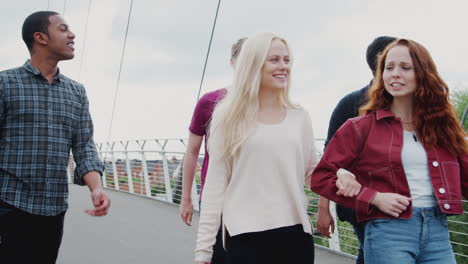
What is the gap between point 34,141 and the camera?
81.0 inches

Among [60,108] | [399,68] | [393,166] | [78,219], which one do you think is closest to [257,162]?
[393,166]

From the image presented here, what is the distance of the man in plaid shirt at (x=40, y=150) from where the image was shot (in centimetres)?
200

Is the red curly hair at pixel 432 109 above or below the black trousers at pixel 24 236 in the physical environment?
above

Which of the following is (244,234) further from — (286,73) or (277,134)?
(286,73)

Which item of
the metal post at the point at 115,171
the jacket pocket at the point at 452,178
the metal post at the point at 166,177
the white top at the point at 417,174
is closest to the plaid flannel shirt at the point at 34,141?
the white top at the point at 417,174

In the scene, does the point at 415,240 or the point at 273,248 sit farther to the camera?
the point at 273,248

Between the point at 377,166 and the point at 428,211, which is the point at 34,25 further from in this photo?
the point at 428,211

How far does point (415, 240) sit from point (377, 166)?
0.26 meters

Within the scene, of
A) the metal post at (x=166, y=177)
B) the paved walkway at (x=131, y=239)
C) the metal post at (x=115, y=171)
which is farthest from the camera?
the metal post at (x=115, y=171)

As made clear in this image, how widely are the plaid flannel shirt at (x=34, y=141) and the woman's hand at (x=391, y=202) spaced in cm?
111

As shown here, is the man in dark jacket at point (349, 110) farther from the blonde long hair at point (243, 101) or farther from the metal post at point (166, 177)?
the metal post at point (166, 177)

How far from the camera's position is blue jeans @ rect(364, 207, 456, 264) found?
1.69 m

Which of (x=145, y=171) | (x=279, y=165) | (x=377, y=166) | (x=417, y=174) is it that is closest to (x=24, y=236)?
(x=279, y=165)

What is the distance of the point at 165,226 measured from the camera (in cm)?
654
